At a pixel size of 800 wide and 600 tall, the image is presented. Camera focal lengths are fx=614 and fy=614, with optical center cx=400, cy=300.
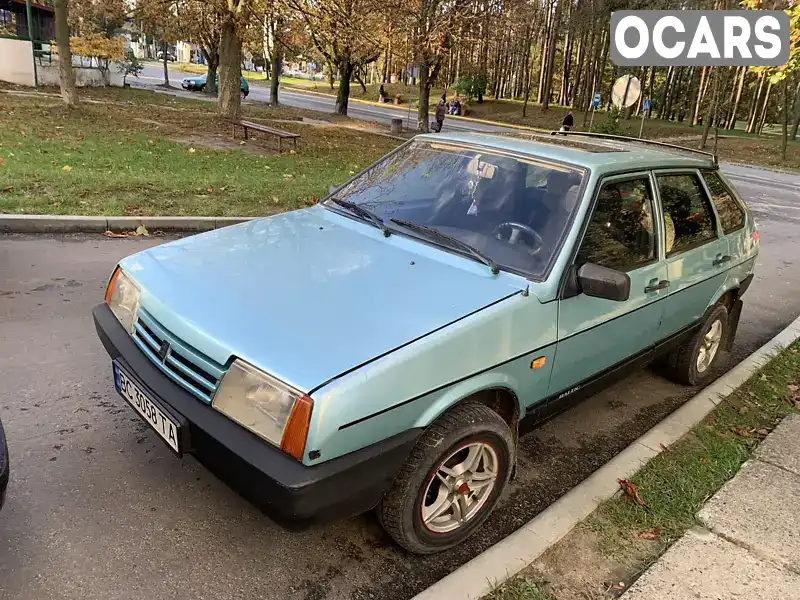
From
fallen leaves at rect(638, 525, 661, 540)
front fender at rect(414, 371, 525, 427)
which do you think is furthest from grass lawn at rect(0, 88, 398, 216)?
fallen leaves at rect(638, 525, 661, 540)

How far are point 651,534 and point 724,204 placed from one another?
8.63 ft

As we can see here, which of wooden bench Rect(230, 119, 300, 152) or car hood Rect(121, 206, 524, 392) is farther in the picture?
wooden bench Rect(230, 119, 300, 152)

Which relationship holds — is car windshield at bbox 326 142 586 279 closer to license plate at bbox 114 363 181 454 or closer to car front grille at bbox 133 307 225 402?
car front grille at bbox 133 307 225 402

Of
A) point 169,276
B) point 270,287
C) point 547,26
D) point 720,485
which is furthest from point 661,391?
point 547,26

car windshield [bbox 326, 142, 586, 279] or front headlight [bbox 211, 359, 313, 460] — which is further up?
car windshield [bbox 326, 142, 586, 279]

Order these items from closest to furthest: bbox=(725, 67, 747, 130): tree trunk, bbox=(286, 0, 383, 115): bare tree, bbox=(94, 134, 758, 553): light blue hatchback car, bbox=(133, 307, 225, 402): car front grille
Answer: bbox=(94, 134, 758, 553): light blue hatchback car → bbox=(133, 307, 225, 402): car front grille → bbox=(286, 0, 383, 115): bare tree → bbox=(725, 67, 747, 130): tree trunk

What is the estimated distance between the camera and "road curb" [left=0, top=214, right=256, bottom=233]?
22.2 feet

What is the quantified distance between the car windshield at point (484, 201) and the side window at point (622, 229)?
0.55 feet

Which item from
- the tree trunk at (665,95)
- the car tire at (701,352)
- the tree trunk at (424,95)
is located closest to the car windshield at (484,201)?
the car tire at (701,352)

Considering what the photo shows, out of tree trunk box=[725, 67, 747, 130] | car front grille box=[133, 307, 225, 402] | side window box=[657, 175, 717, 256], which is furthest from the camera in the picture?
tree trunk box=[725, 67, 747, 130]

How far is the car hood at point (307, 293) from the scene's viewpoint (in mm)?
2305

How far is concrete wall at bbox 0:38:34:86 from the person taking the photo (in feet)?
72.4

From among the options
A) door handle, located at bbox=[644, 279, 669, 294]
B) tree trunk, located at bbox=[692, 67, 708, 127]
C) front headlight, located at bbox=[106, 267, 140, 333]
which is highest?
tree trunk, located at bbox=[692, 67, 708, 127]

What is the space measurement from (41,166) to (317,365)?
367 inches
